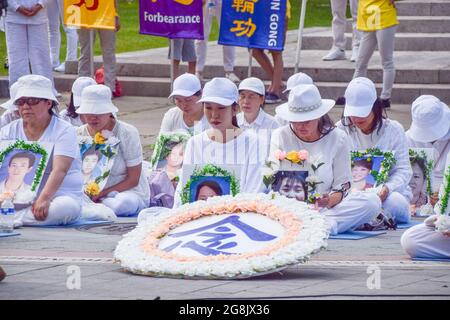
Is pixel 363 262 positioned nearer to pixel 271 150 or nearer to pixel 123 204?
pixel 271 150

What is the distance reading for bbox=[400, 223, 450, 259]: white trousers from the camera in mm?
9117

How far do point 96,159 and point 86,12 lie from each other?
4515 mm

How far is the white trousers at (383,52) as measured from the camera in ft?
53.2

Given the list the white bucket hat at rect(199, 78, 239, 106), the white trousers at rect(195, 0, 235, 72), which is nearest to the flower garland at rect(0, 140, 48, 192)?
the white bucket hat at rect(199, 78, 239, 106)

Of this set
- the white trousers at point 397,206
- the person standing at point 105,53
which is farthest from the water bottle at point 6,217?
the person standing at point 105,53

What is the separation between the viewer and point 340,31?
19.1m

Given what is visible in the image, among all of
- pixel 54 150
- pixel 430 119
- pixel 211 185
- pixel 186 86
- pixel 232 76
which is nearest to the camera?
pixel 211 185

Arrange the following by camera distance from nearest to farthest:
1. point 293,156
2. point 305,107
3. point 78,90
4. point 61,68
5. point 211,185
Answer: point 211,185 < point 293,156 < point 305,107 < point 78,90 < point 61,68

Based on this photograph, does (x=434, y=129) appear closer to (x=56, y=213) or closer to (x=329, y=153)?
(x=329, y=153)

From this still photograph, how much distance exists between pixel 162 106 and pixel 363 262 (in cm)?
909

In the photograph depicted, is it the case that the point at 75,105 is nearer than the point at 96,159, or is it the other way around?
the point at 96,159

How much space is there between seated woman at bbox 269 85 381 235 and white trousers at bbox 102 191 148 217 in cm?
184

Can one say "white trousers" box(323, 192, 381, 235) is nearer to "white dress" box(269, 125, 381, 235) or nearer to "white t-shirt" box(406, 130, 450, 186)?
"white dress" box(269, 125, 381, 235)

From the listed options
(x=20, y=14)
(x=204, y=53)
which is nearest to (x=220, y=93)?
(x=20, y=14)
